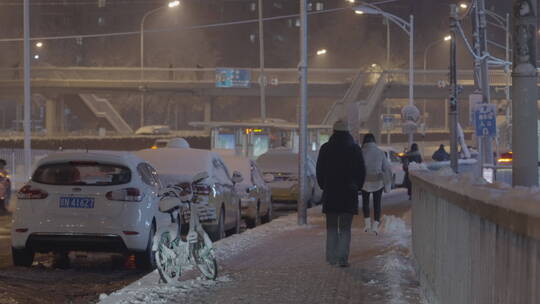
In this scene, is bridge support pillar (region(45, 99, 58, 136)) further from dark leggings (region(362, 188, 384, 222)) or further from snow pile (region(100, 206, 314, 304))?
snow pile (region(100, 206, 314, 304))

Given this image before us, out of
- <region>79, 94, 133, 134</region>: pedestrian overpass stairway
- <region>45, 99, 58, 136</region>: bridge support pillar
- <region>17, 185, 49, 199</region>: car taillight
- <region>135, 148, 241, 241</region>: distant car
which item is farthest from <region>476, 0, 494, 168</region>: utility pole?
<region>45, 99, 58, 136</region>: bridge support pillar

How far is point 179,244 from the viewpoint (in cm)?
1084

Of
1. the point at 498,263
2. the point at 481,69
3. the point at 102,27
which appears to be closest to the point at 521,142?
the point at 498,263

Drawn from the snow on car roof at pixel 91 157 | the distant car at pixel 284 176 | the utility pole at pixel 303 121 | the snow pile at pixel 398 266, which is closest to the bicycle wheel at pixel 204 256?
the snow pile at pixel 398 266

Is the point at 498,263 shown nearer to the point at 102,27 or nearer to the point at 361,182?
the point at 361,182

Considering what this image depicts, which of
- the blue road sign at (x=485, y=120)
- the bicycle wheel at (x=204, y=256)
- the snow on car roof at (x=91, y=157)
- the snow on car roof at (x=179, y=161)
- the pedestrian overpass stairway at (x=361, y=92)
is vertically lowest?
the bicycle wheel at (x=204, y=256)

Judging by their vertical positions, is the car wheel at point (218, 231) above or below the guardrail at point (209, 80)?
below

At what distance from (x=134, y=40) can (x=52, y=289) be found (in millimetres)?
89058

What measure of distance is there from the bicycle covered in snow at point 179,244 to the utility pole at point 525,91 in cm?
346

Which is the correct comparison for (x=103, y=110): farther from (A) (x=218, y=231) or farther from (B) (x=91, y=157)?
(B) (x=91, y=157)

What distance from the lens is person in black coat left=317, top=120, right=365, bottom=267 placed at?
12031 millimetres

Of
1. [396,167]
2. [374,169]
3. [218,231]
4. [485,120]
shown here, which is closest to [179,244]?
[218,231]

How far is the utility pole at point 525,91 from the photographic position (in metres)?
9.56

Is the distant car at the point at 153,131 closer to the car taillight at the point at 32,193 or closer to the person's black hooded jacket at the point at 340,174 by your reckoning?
the car taillight at the point at 32,193
